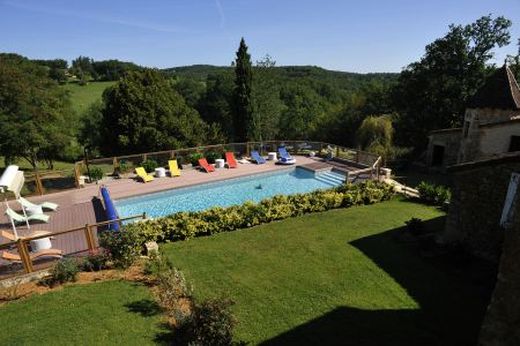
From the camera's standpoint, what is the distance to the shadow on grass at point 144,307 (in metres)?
8.40

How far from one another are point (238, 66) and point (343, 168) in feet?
39.9

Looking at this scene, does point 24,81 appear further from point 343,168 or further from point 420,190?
point 420,190

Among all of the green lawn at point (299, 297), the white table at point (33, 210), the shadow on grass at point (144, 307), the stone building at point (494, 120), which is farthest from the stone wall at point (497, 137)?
the white table at point (33, 210)

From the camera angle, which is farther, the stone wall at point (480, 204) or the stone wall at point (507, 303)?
the stone wall at point (480, 204)

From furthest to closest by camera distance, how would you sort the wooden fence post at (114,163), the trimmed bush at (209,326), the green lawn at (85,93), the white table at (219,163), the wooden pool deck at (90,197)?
the green lawn at (85,93) → the white table at (219,163) → the wooden fence post at (114,163) → the wooden pool deck at (90,197) → the trimmed bush at (209,326)

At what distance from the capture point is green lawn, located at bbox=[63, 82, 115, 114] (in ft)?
204

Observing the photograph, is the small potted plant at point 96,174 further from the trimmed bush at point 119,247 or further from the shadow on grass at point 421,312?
the shadow on grass at point 421,312

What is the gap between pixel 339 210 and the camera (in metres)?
15.9

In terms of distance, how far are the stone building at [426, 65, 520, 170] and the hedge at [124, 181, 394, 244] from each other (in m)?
5.47

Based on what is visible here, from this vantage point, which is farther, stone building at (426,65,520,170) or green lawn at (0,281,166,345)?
stone building at (426,65,520,170)

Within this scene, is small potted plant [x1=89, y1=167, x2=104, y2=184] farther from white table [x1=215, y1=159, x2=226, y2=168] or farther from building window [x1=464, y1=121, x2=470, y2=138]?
building window [x1=464, y1=121, x2=470, y2=138]

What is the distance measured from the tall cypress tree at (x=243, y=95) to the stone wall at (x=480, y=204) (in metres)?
18.9

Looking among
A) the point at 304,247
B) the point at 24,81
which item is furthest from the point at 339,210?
the point at 24,81

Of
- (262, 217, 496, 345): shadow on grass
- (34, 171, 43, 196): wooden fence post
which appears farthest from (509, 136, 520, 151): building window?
(34, 171, 43, 196): wooden fence post
